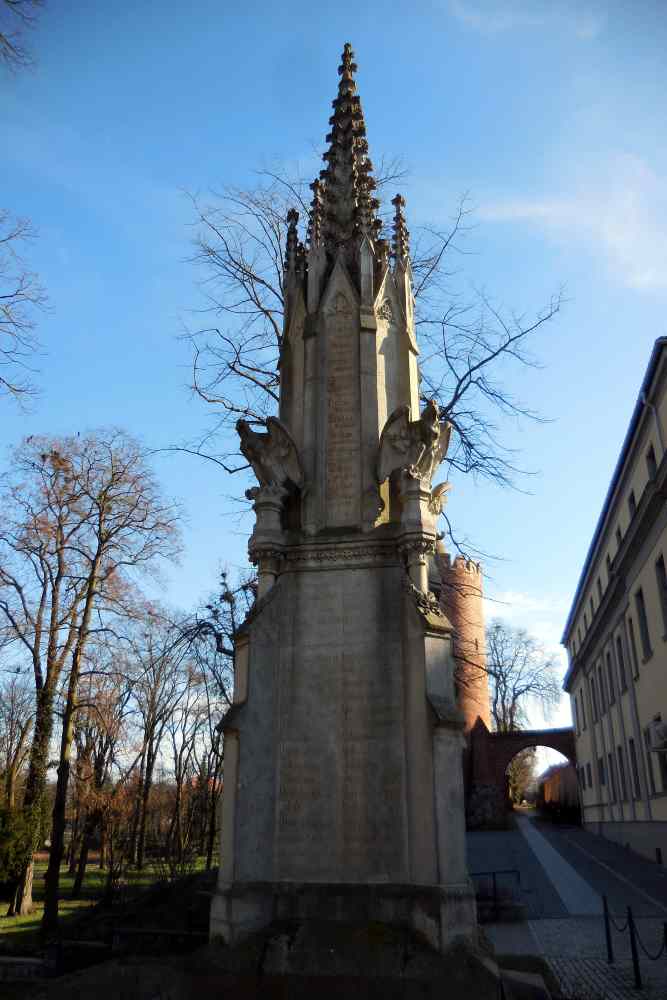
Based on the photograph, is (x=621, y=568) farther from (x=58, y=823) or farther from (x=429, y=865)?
(x=429, y=865)

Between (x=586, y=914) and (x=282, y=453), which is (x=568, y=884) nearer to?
(x=586, y=914)

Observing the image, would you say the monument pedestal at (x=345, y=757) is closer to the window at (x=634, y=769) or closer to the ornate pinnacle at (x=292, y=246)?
the ornate pinnacle at (x=292, y=246)

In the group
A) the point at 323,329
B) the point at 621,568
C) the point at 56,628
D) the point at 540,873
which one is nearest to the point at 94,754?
the point at 56,628

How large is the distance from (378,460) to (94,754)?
115 ft

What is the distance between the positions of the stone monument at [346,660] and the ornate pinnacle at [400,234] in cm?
57

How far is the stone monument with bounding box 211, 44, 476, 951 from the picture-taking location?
7027 millimetres

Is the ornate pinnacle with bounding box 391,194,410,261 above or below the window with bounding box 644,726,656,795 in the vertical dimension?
above

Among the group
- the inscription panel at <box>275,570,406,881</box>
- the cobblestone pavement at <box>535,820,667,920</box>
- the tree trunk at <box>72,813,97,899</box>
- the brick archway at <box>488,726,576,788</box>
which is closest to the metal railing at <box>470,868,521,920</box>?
the cobblestone pavement at <box>535,820,667,920</box>

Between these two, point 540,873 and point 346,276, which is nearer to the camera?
point 346,276

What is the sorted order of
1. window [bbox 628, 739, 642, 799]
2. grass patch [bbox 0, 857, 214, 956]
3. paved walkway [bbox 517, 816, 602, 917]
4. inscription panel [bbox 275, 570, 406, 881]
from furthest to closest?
window [bbox 628, 739, 642, 799] < grass patch [bbox 0, 857, 214, 956] < paved walkway [bbox 517, 816, 602, 917] < inscription panel [bbox 275, 570, 406, 881]

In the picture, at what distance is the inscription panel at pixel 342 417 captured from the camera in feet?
28.4

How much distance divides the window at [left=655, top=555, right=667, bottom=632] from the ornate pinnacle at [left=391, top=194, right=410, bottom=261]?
1684 centimetres

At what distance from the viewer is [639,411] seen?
24.4 m

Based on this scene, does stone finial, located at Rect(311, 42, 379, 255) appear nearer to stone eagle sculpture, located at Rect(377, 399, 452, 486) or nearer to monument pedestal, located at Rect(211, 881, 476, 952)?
stone eagle sculpture, located at Rect(377, 399, 452, 486)
